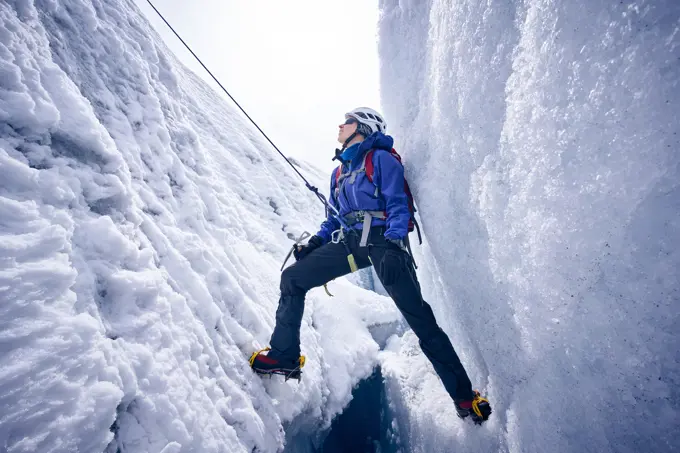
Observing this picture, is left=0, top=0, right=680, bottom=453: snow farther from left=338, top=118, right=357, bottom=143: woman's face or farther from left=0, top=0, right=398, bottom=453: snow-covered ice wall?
left=338, top=118, right=357, bottom=143: woman's face

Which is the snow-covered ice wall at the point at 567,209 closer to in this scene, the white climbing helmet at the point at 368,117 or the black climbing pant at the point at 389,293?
the black climbing pant at the point at 389,293

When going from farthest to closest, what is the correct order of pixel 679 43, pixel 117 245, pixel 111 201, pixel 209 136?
pixel 209 136, pixel 111 201, pixel 117 245, pixel 679 43

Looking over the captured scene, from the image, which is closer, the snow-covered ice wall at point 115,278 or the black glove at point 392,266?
the snow-covered ice wall at point 115,278

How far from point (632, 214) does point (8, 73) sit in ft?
10.3

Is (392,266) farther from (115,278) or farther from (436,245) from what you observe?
(115,278)

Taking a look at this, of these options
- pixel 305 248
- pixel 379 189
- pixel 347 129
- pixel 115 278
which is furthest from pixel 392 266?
pixel 115 278

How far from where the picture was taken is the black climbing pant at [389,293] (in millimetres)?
1938

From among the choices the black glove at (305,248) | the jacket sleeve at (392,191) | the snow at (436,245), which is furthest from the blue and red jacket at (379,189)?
the black glove at (305,248)

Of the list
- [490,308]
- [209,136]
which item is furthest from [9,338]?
[209,136]

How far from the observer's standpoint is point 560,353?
1.15 metres

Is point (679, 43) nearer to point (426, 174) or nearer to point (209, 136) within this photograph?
point (426, 174)

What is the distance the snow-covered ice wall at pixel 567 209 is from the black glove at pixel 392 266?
16.1 inches

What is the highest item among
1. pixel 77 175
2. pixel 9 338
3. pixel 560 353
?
pixel 560 353

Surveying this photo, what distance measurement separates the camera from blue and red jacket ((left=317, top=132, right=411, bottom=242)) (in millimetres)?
2113
